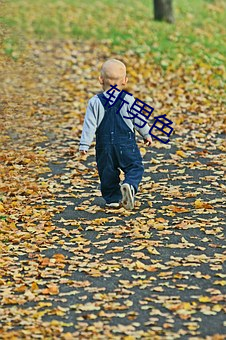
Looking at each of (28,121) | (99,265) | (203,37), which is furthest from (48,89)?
(99,265)

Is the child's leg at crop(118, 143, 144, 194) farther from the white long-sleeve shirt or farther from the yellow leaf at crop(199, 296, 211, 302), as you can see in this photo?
the yellow leaf at crop(199, 296, 211, 302)

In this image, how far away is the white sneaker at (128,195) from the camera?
732 cm

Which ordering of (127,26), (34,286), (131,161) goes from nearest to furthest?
(34,286), (131,161), (127,26)

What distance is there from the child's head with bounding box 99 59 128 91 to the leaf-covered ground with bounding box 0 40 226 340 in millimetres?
1229

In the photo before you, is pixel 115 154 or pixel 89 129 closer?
pixel 89 129

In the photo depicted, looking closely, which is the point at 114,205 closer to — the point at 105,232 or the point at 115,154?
the point at 115,154

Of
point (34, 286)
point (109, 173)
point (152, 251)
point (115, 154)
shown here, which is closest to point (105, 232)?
point (152, 251)

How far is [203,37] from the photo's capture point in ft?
56.5

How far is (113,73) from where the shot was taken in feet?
24.3

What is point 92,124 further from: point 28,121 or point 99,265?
point 28,121

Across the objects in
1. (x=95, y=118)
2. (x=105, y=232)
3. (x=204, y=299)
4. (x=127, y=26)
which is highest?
(x=127, y=26)

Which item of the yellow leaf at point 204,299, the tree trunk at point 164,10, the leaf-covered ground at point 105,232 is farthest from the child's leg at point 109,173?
the tree trunk at point 164,10

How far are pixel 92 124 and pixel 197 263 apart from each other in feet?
A: 6.62

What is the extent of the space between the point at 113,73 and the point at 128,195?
115cm
